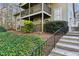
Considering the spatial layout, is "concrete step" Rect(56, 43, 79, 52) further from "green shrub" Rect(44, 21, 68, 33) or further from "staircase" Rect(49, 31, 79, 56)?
"green shrub" Rect(44, 21, 68, 33)

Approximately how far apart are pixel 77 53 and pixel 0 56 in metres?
0.93

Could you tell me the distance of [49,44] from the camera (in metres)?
1.96

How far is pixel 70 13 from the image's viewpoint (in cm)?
192

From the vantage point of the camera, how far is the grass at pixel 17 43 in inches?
74.7

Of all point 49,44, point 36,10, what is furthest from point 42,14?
point 49,44

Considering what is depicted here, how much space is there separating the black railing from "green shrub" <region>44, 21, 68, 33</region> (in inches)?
1.5

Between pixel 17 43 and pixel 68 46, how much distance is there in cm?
62

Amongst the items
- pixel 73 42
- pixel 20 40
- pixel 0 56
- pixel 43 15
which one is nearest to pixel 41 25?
pixel 43 15

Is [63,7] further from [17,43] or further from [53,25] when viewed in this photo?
[17,43]

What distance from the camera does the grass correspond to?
6.22 ft

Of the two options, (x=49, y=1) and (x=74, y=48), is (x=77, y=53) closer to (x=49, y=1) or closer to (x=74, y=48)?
(x=74, y=48)

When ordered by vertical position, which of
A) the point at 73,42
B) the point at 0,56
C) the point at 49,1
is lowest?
the point at 0,56

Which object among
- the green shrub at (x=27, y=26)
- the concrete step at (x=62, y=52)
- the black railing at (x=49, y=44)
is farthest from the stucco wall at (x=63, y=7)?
the concrete step at (x=62, y=52)

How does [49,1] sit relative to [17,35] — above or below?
above
